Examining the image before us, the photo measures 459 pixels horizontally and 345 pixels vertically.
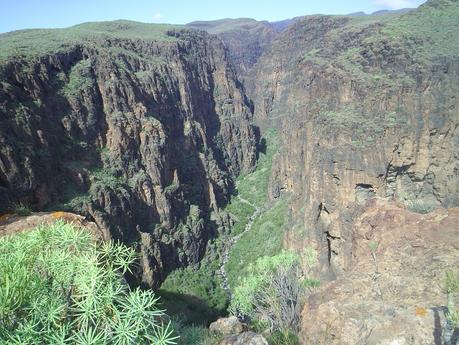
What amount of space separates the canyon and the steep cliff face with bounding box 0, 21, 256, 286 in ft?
1.16

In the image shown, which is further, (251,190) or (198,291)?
(251,190)

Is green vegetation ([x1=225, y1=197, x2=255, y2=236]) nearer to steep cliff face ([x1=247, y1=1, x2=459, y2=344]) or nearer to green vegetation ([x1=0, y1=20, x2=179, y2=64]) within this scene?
steep cliff face ([x1=247, y1=1, x2=459, y2=344])

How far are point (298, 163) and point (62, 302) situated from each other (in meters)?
78.6

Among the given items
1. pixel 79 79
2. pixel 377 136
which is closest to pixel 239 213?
pixel 79 79

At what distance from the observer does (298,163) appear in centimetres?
8738

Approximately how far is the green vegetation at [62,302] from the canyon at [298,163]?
9616mm

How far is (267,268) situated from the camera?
4022cm

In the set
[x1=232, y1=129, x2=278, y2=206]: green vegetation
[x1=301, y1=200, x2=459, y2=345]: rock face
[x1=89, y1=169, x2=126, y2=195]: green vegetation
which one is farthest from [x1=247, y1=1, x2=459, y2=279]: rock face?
[x1=232, y1=129, x2=278, y2=206]: green vegetation

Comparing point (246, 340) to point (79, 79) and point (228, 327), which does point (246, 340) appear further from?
point (79, 79)

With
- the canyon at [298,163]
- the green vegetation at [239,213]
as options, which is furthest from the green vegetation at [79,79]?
the green vegetation at [239,213]

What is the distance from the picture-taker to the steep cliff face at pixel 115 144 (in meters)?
69.8

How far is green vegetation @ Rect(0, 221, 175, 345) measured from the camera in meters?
10.1

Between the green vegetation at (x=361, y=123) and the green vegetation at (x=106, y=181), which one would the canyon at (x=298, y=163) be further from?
the green vegetation at (x=106, y=181)

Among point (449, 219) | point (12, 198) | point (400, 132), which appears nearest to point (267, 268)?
point (449, 219)
